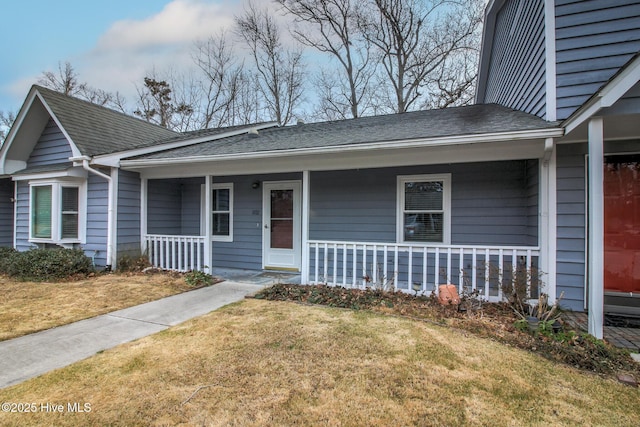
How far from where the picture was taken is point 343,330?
12.2ft

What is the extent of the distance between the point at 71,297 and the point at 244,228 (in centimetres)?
343

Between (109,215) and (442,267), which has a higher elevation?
(109,215)

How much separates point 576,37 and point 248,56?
54.2 ft

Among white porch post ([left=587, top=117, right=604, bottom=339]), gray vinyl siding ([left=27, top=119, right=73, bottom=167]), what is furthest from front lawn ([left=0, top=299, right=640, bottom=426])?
gray vinyl siding ([left=27, top=119, right=73, bottom=167])

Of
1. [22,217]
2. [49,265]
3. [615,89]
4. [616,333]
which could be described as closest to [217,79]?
[22,217]

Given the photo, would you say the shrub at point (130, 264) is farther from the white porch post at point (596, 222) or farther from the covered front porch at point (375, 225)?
the white porch post at point (596, 222)

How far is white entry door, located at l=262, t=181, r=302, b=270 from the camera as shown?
7.23 meters

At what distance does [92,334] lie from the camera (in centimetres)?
373

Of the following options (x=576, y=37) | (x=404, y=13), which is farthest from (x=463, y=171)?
(x=404, y=13)

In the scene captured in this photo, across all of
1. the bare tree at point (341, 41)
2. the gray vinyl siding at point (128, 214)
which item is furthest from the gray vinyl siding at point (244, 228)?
the bare tree at point (341, 41)

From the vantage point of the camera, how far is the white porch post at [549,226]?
14.2 feet

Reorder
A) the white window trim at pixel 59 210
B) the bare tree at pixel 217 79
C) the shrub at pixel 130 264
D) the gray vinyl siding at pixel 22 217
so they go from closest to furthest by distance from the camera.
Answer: the shrub at pixel 130 264 → the white window trim at pixel 59 210 → the gray vinyl siding at pixel 22 217 → the bare tree at pixel 217 79

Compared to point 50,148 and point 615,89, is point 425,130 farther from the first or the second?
point 50,148

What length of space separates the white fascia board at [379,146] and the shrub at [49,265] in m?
2.15
